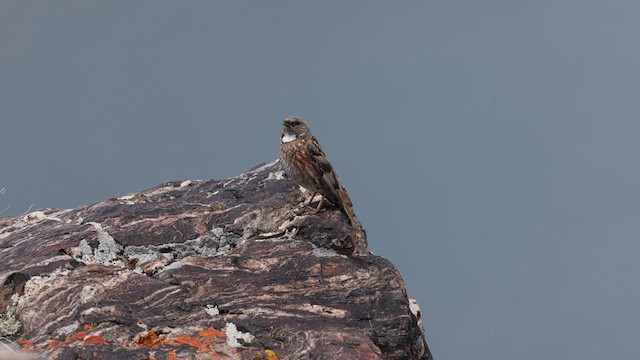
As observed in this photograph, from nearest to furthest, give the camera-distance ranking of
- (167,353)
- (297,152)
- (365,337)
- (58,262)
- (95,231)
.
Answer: (167,353) → (365,337) → (58,262) → (95,231) → (297,152)

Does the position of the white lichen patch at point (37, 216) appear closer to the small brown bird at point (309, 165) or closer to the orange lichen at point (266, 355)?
the small brown bird at point (309, 165)

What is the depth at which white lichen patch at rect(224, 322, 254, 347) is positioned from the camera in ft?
30.6

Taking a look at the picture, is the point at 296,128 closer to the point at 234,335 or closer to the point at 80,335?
the point at 234,335

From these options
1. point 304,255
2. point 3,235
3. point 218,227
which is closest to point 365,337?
point 304,255

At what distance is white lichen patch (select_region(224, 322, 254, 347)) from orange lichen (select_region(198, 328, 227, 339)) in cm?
7

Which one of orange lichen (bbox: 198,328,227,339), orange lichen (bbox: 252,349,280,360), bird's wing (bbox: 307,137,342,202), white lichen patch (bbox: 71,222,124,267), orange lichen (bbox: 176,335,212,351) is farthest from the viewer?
bird's wing (bbox: 307,137,342,202)

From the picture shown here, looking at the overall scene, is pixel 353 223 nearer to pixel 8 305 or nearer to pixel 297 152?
pixel 297 152

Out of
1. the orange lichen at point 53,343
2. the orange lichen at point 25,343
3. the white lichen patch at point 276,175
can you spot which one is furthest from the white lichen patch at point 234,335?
the white lichen patch at point 276,175

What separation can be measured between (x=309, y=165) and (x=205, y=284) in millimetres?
3003

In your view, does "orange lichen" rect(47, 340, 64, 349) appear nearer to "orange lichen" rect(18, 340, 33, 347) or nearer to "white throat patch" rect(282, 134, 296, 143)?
"orange lichen" rect(18, 340, 33, 347)

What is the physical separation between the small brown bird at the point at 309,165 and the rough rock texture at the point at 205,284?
28cm

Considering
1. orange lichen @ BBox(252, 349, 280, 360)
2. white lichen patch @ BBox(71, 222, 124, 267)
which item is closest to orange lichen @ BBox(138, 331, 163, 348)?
orange lichen @ BBox(252, 349, 280, 360)

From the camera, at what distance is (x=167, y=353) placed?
8719 millimetres

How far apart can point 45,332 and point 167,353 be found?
1.68 metres
